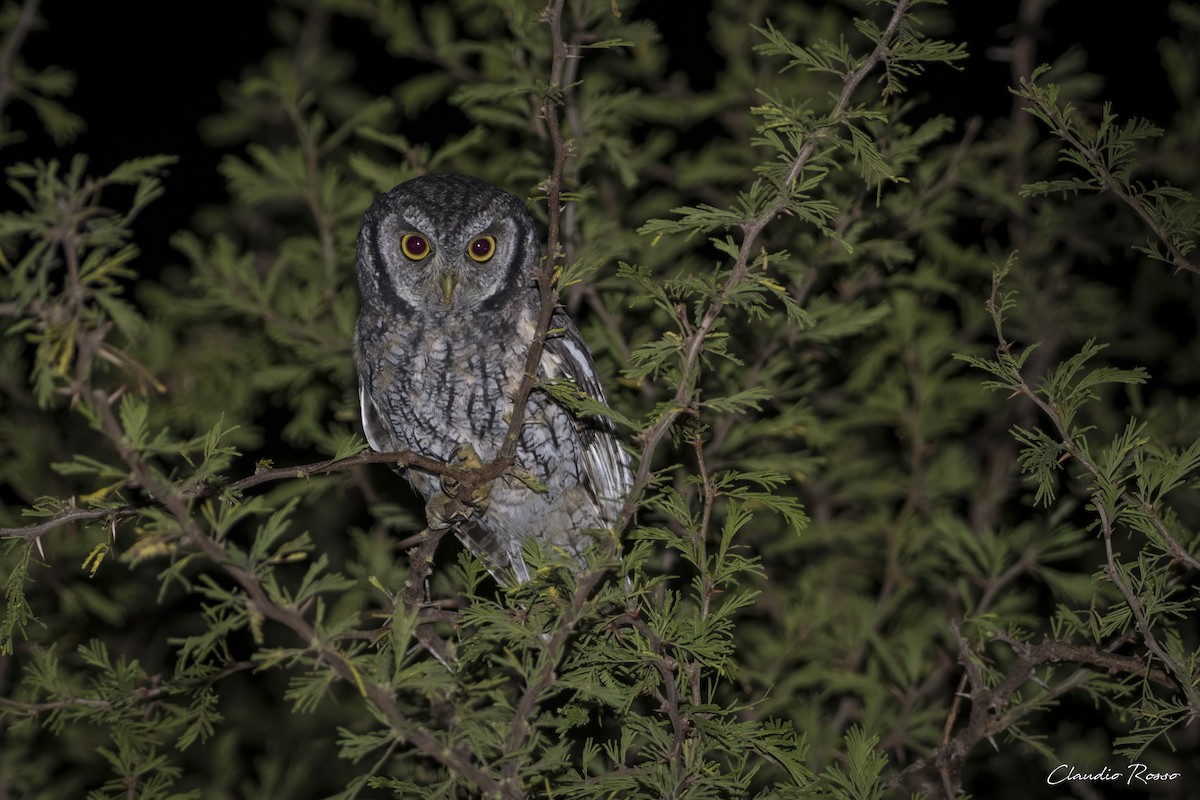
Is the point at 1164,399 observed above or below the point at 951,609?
above

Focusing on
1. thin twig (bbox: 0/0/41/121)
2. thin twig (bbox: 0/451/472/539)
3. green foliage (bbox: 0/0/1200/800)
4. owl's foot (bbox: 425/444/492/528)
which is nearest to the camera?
thin twig (bbox: 0/451/472/539)

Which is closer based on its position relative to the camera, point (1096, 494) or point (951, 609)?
point (1096, 494)

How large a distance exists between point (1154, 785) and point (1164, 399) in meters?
1.28

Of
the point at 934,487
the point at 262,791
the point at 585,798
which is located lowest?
the point at 262,791

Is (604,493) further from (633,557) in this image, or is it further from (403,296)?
(633,557)

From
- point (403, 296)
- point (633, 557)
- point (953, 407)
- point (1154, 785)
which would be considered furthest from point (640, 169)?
point (1154, 785)

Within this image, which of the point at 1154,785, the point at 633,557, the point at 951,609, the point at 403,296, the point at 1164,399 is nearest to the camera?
the point at 633,557

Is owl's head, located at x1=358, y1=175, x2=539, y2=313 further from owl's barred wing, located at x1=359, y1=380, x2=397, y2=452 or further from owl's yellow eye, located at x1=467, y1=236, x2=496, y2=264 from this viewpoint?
owl's barred wing, located at x1=359, y1=380, x2=397, y2=452

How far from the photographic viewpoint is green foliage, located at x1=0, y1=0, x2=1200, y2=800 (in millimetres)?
1843

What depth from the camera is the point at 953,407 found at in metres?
3.21

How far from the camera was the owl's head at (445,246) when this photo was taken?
2744 mm

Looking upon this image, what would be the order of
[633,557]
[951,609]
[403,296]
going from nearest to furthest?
1. [633,557]
2. [403,296]
3. [951,609]

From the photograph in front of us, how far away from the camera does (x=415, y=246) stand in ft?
9.25

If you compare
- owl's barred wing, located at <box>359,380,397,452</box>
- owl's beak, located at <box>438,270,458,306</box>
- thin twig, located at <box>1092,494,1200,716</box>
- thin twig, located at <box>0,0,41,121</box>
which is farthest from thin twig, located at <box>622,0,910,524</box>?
thin twig, located at <box>0,0,41,121</box>
